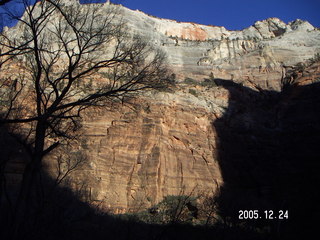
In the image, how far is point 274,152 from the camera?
97.8 feet

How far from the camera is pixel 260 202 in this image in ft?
80.7

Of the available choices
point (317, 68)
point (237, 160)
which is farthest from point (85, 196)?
point (317, 68)

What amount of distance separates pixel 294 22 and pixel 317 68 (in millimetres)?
21222

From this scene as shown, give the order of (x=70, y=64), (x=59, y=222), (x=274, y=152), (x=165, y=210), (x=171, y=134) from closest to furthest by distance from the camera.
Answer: (x=59, y=222) < (x=70, y=64) < (x=165, y=210) < (x=171, y=134) < (x=274, y=152)

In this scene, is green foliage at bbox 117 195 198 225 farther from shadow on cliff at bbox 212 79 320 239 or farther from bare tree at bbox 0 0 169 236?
bare tree at bbox 0 0 169 236

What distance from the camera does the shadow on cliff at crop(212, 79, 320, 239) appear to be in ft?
79.5

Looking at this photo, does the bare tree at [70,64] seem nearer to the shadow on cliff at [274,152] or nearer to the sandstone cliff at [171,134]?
the sandstone cliff at [171,134]

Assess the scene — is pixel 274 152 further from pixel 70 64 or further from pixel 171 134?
pixel 70 64

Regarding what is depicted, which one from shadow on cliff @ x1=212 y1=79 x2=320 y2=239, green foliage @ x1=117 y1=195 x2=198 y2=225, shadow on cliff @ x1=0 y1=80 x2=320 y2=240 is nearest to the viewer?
green foliage @ x1=117 y1=195 x2=198 y2=225

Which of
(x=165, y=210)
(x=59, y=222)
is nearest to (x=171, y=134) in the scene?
(x=165, y=210)

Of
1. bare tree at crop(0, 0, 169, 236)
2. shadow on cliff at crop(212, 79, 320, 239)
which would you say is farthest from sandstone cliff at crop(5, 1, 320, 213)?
bare tree at crop(0, 0, 169, 236)

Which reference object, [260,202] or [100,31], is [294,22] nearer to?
[260,202]

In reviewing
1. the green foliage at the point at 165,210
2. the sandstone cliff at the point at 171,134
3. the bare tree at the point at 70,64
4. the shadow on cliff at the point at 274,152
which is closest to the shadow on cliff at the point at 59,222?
the bare tree at the point at 70,64

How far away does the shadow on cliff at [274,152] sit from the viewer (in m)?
24.2
